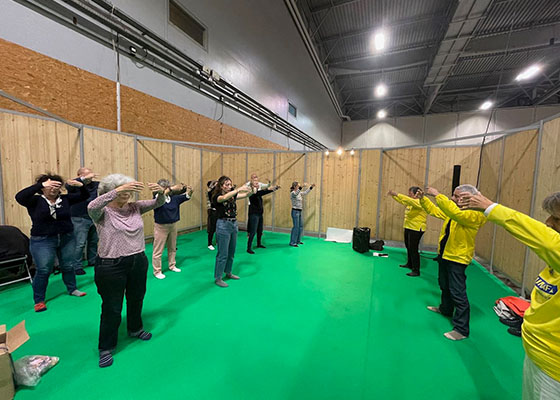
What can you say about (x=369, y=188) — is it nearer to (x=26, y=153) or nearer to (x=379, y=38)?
(x=379, y=38)

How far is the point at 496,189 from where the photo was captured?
4777 mm

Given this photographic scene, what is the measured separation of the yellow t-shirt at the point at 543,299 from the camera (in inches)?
42.9

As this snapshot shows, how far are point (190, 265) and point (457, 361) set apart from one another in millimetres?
4497

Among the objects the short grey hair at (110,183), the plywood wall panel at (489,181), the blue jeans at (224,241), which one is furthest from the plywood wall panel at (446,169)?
the short grey hair at (110,183)

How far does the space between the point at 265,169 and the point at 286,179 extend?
87 cm

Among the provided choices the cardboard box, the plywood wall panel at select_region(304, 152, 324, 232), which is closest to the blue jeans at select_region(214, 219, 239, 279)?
the cardboard box

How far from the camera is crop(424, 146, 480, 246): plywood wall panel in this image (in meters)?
5.76

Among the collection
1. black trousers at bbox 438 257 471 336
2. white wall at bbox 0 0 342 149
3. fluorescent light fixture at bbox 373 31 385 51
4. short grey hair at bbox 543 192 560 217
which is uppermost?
fluorescent light fixture at bbox 373 31 385 51

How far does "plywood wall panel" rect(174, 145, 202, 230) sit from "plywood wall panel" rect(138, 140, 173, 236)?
0.33 meters

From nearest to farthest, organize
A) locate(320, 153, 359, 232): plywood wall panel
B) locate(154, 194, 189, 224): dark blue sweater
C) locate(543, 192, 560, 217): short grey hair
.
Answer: locate(543, 192, 560, 217): short grey hair < locate(154, 194, 189, 224): dark blue sweater < locate(320, 153, 359, 232): plywood wall panel

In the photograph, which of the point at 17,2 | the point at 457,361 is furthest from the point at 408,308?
the point at 17,2

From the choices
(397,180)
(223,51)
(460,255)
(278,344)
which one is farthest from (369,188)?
(223,51)

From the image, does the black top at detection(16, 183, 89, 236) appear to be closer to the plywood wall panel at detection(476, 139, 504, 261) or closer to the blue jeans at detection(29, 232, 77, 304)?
the blue jeans at detection(29, 232, 77, 304)

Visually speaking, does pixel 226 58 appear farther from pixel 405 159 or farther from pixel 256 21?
pixel 405 159
